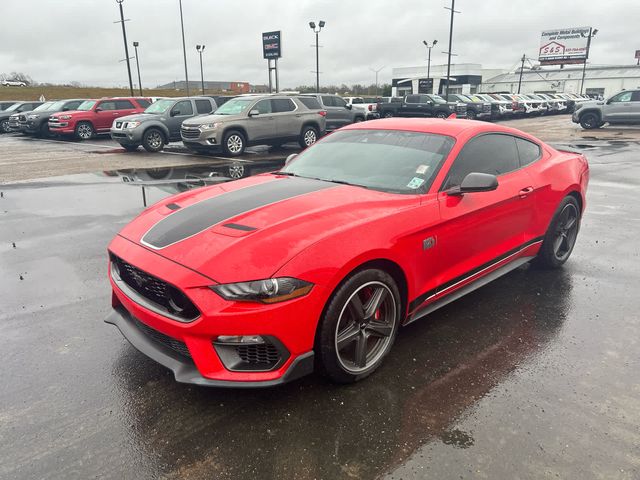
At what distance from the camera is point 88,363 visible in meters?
3.22

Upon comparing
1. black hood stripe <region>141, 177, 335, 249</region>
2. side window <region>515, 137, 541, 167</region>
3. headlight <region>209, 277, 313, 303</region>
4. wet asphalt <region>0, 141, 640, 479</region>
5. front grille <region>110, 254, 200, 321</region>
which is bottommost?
wet asphalt <region>0, 141, 640, 479</region>

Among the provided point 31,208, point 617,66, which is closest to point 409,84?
point 617,66

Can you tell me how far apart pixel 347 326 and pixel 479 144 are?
2.08 metres

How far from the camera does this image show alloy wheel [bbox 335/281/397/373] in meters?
2.85

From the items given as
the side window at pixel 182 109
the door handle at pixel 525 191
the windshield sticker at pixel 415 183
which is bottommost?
the door handle at pixel 525 191

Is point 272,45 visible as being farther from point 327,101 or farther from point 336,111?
point 336,111

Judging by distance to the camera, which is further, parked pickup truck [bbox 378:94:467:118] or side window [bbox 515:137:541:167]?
parked pickup truck [bbox 378:94:467:118]

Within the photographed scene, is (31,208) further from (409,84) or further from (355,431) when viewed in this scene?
(409,84)

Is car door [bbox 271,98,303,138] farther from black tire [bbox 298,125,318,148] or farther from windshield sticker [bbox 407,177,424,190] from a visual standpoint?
windshield sticker [bbox 407,177,424,190]

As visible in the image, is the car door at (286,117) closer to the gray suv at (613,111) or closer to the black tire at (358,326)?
the black tire at (358,326)

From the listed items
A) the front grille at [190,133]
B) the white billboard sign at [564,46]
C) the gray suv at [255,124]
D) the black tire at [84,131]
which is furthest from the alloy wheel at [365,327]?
the white billboard sign at [564,46]

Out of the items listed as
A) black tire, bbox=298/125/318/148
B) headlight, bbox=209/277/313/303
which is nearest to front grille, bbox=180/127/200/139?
black tire, bbox=298/125/318/148

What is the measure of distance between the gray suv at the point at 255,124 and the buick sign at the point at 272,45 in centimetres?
2557

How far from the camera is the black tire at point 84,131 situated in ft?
66.5
